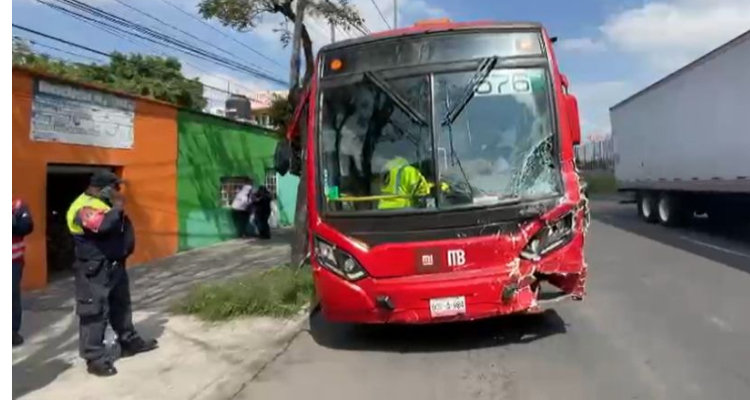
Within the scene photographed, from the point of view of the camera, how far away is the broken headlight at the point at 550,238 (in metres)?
6.30

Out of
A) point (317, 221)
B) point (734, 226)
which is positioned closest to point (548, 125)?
point (317, 221)

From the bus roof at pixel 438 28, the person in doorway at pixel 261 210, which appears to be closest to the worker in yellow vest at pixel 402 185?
the bus roof at pixel 438 28

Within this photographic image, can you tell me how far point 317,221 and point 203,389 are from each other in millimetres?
1809

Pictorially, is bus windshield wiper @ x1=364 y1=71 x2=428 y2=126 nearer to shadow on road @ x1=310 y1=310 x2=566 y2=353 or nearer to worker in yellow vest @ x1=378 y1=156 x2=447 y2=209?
worker in yellow vest @ x1=378 y1=156 x2=447 y2=209

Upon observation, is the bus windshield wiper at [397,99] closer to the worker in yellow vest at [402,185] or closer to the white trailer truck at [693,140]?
the worker in yellow vest at [402,185]

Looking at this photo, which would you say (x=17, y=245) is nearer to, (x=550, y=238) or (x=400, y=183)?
(x=400, y=183)

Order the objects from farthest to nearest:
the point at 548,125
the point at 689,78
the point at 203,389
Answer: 1. the point at 689,78
2. the point at 548,125
3. the point at 203,389

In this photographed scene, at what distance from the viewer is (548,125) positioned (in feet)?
21.7

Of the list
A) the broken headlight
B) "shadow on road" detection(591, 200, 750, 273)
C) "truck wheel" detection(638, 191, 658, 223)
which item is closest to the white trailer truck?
"truck wheel" detection(638, 191, 658, 223)

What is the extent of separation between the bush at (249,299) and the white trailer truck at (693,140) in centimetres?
905

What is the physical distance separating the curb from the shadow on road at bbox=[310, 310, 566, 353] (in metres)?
0.25

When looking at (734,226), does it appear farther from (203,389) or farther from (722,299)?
(203,389)

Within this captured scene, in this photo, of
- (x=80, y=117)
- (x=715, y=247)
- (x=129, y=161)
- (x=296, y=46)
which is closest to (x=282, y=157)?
(x=296, y=46)

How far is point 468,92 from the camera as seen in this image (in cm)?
663
